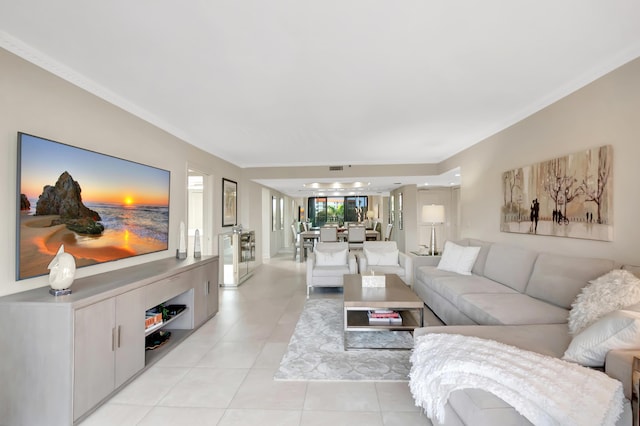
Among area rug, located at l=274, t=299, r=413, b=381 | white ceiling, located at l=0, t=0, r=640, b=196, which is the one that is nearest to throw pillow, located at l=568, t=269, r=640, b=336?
area rug, located at l=274, t=299, r=413, b=381

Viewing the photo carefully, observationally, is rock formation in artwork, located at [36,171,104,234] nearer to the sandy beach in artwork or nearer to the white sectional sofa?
the sandy beach in artwork

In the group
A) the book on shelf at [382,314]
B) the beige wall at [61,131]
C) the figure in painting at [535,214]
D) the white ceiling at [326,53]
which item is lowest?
the book on shelf at [382,314]

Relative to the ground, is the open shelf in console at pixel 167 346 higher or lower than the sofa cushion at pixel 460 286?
lower

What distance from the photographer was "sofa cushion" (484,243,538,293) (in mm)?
3098

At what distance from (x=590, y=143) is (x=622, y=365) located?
6.93ft

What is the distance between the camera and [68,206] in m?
2.32

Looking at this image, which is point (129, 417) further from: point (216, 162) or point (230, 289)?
point (216, 162)

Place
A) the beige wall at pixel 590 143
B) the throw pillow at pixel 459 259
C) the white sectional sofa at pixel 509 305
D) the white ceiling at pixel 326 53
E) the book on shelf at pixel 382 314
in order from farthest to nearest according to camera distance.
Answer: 1. the throw pillow at pixel 459 259
2. the book on shelf at pixel 382 314
3. the beige wall at pixel 590 143
4. the white ceiling at pixel 326 53
5. the white sectional sofa at pixel 509 305

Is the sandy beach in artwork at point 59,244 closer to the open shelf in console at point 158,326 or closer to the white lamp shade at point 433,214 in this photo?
the open shelf in console at point 158,326

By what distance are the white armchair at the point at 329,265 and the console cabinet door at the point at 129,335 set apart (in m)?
2.79

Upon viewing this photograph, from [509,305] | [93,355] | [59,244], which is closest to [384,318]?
[509,305]

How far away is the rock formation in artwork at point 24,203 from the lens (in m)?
2.00

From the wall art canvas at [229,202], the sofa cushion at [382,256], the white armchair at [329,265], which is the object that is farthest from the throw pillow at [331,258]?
the wall art canvas at [229,202]

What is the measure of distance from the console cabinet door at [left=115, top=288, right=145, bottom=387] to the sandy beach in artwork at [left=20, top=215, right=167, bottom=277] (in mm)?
549
